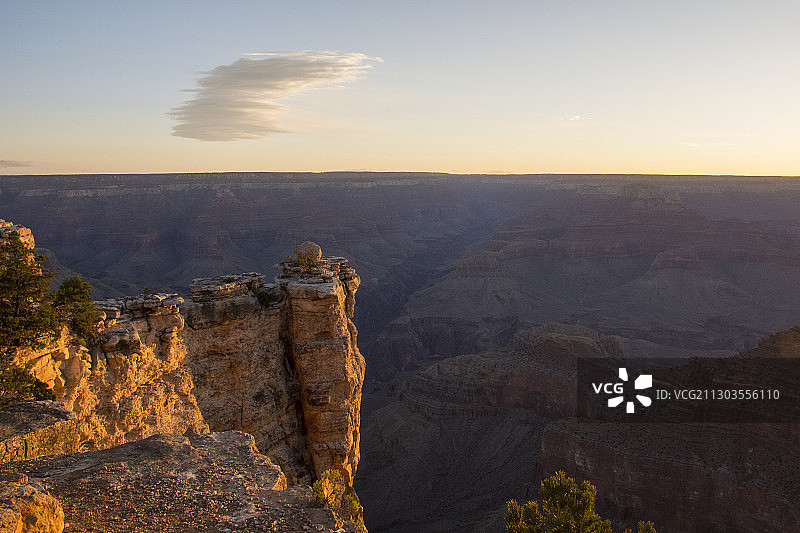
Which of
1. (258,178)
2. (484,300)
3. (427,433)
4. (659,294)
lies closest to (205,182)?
(258,178)

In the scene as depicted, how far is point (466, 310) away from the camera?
112 meters

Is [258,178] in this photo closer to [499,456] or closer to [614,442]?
[499,456]

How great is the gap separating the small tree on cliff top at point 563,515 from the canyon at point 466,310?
31.5 ft

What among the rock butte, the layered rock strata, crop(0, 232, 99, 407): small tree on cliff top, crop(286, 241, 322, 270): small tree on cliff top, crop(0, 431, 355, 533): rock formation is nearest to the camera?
crop(0, 431, 355, 533): rock formation

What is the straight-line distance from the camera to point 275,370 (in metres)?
23.1

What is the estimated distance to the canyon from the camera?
77.5 ft

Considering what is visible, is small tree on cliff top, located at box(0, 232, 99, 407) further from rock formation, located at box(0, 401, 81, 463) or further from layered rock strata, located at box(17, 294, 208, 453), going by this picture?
rock formation, located at box(0, 401, 81, 463)

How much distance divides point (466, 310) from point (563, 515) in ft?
317

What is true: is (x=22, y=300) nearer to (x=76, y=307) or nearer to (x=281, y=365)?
(x=76, y=307)

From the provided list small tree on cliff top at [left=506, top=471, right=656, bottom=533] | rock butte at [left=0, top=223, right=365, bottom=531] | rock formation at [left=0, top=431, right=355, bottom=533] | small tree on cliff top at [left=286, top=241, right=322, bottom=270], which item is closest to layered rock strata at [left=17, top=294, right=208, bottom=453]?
rock butte at [left=0, top=223, right=365, bottom=531]

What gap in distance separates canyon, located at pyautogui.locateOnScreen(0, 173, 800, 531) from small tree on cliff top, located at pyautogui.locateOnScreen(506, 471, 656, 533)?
378 inches

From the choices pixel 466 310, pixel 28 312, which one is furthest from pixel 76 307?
pixel 466 310

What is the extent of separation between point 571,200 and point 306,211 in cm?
A: 8387

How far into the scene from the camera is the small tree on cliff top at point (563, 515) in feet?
51.5
